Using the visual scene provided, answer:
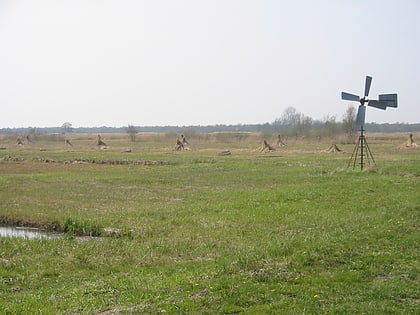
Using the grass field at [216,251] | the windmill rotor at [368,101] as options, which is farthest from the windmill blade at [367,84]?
the grass field at [216,251]

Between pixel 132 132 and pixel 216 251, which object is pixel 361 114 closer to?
pixel 216 251

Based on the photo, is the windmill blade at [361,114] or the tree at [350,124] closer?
the windmill blade at [361,114]

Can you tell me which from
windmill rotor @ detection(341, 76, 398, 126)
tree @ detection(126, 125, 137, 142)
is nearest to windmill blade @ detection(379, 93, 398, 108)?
windmill rotor @ detection(341, 76, 398, 126)

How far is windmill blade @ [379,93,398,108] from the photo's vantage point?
32.8m

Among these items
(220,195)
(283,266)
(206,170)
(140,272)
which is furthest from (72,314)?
(206,170)

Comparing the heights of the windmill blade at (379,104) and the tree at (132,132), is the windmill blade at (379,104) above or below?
above

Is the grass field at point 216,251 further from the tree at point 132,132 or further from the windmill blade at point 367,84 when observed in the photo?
the tree at point 132,132

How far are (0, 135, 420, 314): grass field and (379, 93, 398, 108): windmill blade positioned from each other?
6566 mm

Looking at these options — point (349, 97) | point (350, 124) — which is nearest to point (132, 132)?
point (350, 124)

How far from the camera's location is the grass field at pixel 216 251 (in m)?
8.64

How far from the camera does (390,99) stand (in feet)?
108

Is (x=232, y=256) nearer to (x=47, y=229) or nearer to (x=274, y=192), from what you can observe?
(x=47, y=229)

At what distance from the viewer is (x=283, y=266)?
10.6m

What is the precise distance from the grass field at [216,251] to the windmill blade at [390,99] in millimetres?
6566
